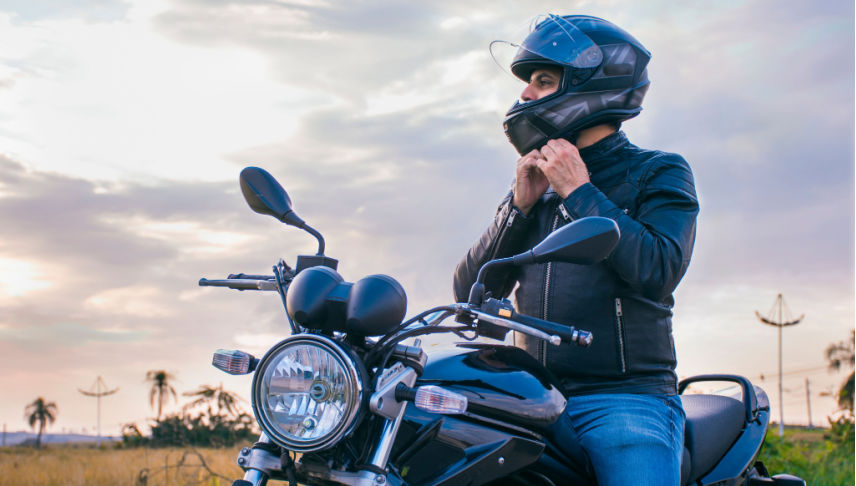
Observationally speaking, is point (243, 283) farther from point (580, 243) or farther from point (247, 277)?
point (580, 243)

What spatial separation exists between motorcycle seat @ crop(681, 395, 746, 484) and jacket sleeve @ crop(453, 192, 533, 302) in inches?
35.7

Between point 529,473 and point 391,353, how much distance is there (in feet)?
2.18

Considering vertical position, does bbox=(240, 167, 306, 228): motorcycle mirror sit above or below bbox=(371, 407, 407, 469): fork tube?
above

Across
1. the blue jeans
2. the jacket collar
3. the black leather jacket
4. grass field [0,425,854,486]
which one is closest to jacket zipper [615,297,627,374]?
the black leather jacket

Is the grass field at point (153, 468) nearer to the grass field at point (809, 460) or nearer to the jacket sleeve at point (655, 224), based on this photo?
the grass field at point (809, 460)

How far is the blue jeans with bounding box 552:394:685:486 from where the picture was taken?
251 cm

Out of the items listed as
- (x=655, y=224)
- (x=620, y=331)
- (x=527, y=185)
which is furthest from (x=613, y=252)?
(x=527, y=185)

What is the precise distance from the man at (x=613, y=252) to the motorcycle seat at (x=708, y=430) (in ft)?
0.64

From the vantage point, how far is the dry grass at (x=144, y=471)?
643 centimetres

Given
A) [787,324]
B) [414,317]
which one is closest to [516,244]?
[414,317]

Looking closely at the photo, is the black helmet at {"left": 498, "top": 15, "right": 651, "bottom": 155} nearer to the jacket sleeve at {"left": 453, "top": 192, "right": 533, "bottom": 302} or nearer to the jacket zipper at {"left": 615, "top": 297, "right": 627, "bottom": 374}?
the jacket sleeve at {"left": 453, "top": 192, "right": 533, "bottom": 302}

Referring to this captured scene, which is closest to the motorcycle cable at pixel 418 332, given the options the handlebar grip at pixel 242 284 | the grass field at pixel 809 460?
the handlebar grip at pixel 242 284

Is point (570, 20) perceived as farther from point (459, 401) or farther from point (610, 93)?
point (459, 401)

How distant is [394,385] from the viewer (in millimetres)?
2016
